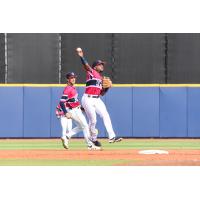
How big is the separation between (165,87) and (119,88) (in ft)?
4.40

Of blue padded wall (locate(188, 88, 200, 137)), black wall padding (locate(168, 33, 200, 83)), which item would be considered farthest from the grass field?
black wall padding (locate(168, 33, 200, 83))

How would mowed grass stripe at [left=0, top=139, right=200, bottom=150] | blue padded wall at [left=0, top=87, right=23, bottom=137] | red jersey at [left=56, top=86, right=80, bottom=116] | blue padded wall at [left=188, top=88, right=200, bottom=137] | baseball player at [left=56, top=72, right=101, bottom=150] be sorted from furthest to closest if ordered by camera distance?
blue padded wall at [left=188, top=88, right=200, bottom=137], blue padded wall at [left=0, top=87, right=23, bottom=137], mowed grass stripe at [left=0, top=139, right=200, bottom=150], red jersey at [left=56, top=86, right=80, bottom=116], baseball player at [left=56, top=72, right=101, bottom=150]

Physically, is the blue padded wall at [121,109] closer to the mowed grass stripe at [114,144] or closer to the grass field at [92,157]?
the mowed grass stripe at [114,144]

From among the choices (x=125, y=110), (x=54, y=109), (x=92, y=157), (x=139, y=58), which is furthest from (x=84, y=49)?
(x=92, y=157)

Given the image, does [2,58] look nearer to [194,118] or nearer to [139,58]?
[139,58]

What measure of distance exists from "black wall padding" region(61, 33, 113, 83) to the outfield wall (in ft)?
2.67

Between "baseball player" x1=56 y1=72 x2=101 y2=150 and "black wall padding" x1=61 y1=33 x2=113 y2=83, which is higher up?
"black wall padding" x1=61 y1=33 x2=113 y2=83

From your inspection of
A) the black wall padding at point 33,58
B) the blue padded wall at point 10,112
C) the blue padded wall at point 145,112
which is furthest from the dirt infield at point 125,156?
the black wall padding at point 33,58

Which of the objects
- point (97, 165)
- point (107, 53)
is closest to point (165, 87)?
point (107, 53)

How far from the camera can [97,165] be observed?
1122 centimetres

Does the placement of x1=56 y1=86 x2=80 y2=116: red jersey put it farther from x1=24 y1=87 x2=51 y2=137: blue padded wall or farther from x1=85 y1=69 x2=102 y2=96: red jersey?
x1=24 y1=87 x2=51 y2=137: blue padded wall

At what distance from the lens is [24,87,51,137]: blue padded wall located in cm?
1941

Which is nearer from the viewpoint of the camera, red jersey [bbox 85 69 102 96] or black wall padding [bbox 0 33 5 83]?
red jersey [bbox 85 69 102 96]

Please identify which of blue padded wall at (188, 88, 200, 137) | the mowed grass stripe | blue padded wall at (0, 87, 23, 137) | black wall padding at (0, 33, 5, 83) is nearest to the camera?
the mowed grass stripe
